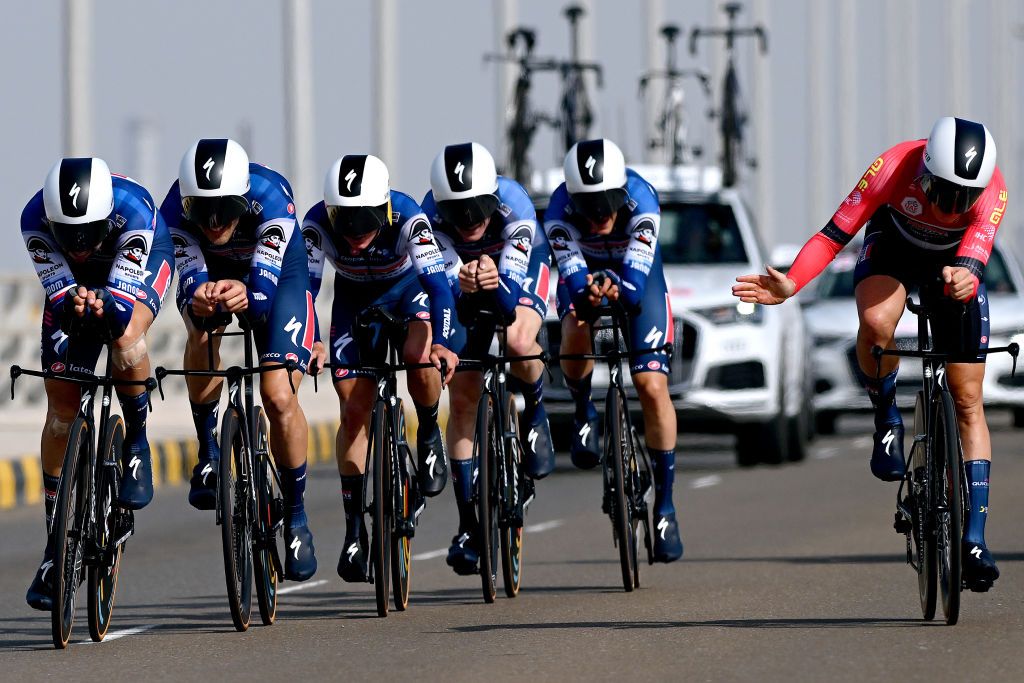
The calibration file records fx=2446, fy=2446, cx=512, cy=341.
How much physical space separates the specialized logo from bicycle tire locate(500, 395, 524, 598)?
1198mm

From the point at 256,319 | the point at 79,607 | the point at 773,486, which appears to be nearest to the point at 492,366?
the point at 256,319

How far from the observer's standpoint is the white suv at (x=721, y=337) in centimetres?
1820

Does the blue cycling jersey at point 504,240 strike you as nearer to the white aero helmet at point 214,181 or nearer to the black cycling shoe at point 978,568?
the white aero helmet at point 214,181

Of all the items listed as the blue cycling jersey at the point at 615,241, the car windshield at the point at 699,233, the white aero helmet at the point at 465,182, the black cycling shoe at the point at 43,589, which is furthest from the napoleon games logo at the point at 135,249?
the car windshield at the point at 699,233

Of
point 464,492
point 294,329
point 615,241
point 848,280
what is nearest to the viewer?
point 294,329

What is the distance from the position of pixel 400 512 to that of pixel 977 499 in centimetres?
246

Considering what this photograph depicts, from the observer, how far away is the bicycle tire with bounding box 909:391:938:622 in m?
9.25

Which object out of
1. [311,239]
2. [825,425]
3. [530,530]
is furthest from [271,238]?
[825,425]

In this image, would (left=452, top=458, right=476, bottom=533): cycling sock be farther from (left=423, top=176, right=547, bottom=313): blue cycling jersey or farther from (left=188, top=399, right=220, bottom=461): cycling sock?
(left=188, top=399, right=220, bottom=461): cycling sock

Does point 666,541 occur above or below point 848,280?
below

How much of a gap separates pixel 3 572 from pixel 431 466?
10.3ft

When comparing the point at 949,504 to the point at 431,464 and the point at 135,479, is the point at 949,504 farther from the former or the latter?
the point at 135,479

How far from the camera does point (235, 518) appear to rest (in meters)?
9.59

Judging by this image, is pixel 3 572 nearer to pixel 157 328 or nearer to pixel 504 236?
pixel 504 236
